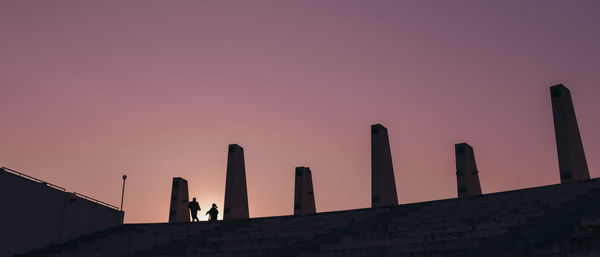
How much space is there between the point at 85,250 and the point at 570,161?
18526 mm

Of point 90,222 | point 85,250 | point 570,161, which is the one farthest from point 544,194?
point 90,222

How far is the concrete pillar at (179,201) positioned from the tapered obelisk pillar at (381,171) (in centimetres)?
1096

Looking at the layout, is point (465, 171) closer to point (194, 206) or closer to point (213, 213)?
point (213, 213)

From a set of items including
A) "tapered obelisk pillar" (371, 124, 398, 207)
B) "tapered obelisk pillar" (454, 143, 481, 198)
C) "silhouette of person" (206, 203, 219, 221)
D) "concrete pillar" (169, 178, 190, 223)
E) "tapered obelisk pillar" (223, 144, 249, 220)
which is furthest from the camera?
"concrete pillar" (169, 178, 190, 223)

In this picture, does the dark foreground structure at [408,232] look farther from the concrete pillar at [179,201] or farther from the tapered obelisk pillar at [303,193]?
the tapered obelisk pillar at [303,193]

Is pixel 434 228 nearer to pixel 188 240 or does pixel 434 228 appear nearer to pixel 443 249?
pixel 443 249

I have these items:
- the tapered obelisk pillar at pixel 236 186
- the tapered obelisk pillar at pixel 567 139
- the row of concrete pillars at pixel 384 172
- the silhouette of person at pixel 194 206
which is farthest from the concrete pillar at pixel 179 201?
the tapered obelisk pillar at pixel 567 139

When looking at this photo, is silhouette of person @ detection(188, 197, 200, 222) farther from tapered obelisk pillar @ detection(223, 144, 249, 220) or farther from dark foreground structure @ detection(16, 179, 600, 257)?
dark foreground structure @ detection(16, 179, 600, 257)

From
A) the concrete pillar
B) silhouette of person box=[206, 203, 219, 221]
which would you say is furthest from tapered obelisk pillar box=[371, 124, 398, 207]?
the concrete pillar

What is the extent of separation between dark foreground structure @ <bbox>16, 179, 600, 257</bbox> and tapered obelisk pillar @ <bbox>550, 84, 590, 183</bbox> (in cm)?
541

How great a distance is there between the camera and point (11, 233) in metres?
21.9

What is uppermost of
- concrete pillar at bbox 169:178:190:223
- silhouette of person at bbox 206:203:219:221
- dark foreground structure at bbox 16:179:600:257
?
concrete pillar at bbox 169:178:190:223

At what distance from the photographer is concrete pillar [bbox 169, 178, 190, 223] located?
3192cm

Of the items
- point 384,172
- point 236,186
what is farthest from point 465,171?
point 236,186
